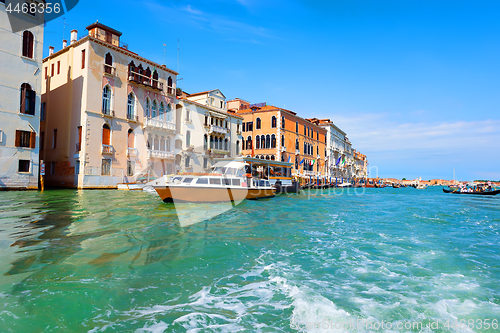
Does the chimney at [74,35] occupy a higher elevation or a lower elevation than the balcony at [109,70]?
higher

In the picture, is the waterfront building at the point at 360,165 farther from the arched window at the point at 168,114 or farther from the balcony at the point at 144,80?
the balcony at the point at 144,80

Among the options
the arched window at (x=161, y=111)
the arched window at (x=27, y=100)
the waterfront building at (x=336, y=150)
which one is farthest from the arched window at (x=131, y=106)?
the waterfront building at (x=336, y=150)

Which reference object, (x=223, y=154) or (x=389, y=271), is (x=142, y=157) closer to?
(x=223, y=154)

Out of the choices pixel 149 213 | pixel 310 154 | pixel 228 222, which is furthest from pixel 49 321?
pixel 310 154

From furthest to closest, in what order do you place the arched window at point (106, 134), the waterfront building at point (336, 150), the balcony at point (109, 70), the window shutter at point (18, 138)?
1. the waterfront building at point (336, 150)
2. the balcony at point (109, 70)
3. the arched window at point (106, 134)
4. the window shutter at point (18, 138)

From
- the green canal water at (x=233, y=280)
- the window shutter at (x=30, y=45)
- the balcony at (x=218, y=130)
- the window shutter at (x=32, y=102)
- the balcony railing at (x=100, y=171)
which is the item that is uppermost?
the window shutter at (x=30, y=45)

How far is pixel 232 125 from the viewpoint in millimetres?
39344

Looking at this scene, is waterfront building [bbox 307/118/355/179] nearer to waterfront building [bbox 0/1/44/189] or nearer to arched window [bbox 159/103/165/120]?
arched window [bbox 159/103/165/120]

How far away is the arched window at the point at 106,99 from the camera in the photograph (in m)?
25.7

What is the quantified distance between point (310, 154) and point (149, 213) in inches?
1671

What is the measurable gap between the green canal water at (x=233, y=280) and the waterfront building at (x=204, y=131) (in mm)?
23919

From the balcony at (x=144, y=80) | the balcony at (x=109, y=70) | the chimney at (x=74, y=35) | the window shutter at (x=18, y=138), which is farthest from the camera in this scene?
the balcony at (x=144, y=80)

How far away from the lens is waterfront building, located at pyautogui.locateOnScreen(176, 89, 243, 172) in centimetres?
3294

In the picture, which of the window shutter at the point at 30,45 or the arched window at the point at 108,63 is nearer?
the window shutter at the point at 30,45
